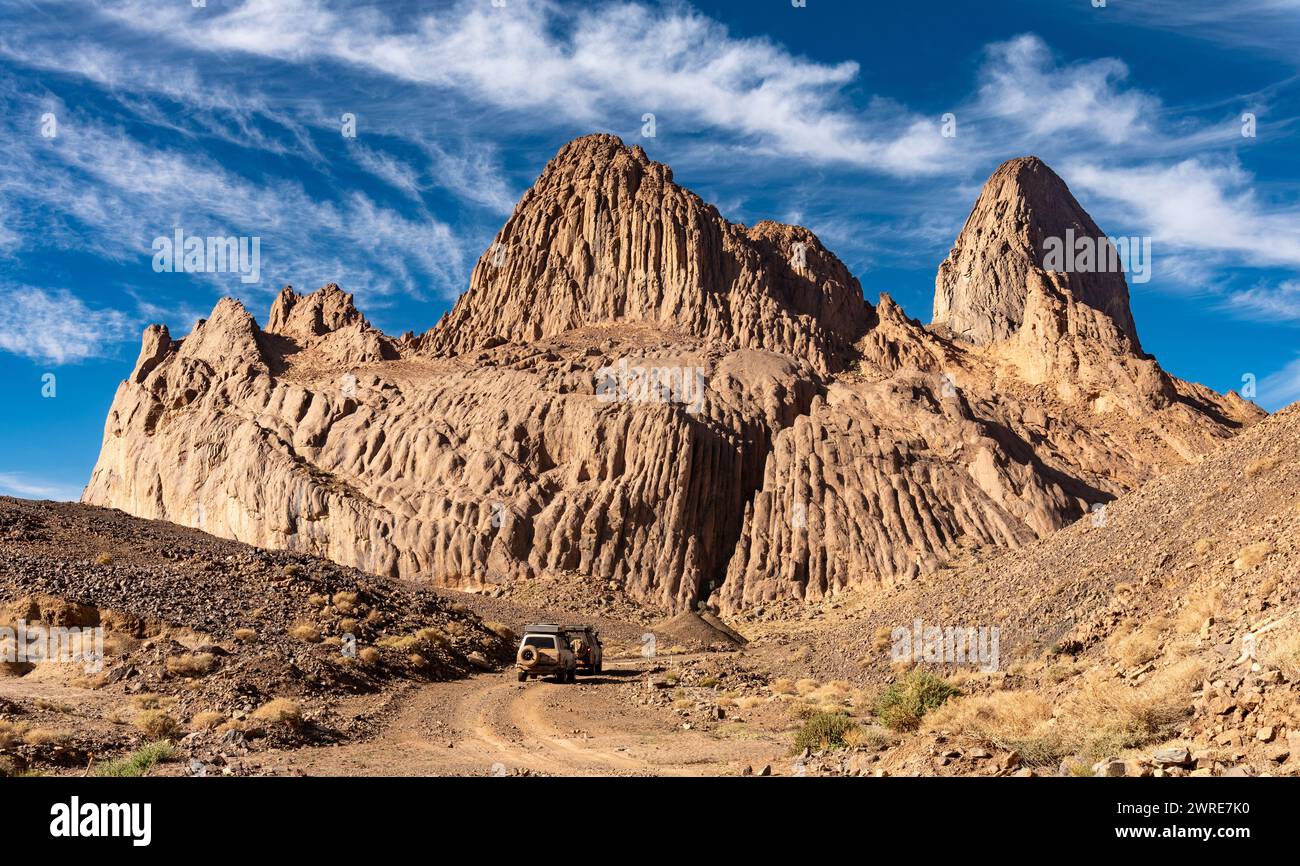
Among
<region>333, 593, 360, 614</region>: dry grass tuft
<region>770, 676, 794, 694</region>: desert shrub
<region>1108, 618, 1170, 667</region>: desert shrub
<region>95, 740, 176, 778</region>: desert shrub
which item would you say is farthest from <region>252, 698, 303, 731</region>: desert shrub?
<region>1108, 618, 1170, 667</region>: desert shrub

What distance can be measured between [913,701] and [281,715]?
39.9 ft

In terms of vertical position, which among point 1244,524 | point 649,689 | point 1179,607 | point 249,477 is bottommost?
point 649,689

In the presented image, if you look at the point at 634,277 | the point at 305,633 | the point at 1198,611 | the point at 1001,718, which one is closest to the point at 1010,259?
the point at 634,277

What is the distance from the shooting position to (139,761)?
48.9 feet

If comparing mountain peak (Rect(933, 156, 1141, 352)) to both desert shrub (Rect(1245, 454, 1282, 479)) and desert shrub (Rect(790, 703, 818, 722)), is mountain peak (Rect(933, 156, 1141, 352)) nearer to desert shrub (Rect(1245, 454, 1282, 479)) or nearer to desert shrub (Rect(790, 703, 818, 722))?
desert shrub (Rect(1245, 454, 1282, 479))

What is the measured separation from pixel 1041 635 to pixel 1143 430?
7253 centimetres

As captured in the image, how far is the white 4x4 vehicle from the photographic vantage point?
3183cm

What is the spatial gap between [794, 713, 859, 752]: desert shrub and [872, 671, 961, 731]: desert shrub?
1.14 metres

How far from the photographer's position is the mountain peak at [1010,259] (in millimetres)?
132625
